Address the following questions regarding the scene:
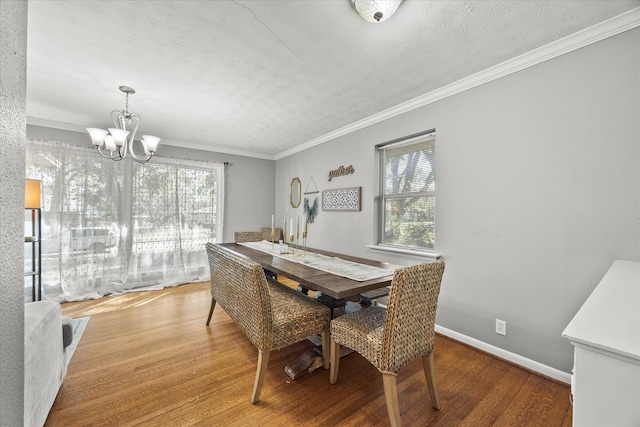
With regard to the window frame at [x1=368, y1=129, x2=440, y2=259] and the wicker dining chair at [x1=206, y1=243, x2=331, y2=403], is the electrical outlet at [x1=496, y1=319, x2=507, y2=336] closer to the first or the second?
the window frame at [x1=368, y1=129, x2=440, y2=259]

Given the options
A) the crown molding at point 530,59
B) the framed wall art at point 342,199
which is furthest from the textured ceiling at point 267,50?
the framed wall art at point 342,199

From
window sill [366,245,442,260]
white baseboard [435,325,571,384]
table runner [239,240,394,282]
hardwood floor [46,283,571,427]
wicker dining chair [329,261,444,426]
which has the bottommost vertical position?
hardwood floor [46,283,571,427]

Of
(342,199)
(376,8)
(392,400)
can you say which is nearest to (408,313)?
(392,400)

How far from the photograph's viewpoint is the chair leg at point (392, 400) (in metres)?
1.27

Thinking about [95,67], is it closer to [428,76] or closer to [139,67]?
[139,67]

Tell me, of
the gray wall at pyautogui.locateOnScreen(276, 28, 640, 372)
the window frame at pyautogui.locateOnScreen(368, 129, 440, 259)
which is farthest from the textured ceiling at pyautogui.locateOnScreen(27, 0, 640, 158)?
the window frame at pyautogui.locateOnScreen(368, 129, 440, 259)

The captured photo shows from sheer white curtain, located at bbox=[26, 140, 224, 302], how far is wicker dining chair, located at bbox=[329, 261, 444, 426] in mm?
3449

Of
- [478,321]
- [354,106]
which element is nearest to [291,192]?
[354,106]

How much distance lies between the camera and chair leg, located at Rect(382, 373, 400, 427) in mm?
1269

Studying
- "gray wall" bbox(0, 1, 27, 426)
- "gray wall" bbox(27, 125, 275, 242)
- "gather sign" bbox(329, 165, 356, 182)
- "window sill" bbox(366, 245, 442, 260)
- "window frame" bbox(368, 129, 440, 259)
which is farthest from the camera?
"gray wall" bbox(27, 125, 275, 242)

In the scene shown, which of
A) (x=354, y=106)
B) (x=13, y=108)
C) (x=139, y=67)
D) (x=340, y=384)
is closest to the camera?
(x=13, y=108)

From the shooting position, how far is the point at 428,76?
2170 millimetres

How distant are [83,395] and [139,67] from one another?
7.66 ft

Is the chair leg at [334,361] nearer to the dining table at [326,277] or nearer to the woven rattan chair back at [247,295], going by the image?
the dining table at [326,277]
